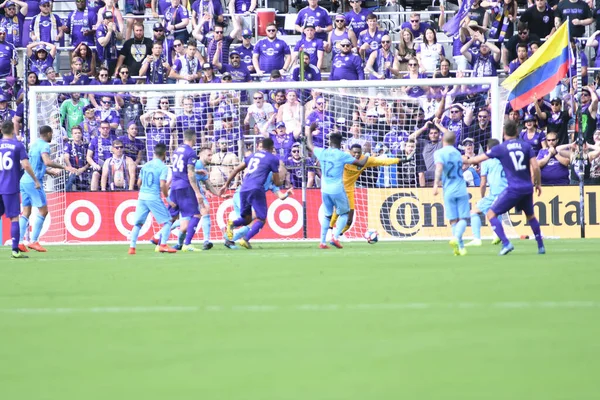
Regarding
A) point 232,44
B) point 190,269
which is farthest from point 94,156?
point 190,269

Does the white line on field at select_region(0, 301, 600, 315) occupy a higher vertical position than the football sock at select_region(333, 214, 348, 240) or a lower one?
lower

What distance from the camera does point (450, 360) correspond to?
6.16m

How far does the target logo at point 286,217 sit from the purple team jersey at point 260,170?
387cm

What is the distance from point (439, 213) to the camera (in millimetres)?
23000

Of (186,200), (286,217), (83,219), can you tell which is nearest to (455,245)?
(186,200)

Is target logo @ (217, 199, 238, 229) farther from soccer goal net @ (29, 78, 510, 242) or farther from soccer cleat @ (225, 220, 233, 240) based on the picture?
soccer cleat @ (225, 220, 233, 240)

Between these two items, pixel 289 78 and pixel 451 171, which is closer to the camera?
pixel 451 171

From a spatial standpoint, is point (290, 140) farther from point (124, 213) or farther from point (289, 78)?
point (124, 213)

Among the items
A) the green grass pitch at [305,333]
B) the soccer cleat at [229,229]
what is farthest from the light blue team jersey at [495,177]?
the green grass pitch at [305,333]

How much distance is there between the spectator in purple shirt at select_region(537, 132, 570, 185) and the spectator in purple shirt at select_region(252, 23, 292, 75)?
6.41 metres

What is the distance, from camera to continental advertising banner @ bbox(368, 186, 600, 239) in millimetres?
22734

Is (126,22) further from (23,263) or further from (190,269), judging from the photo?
Answer: (190,269)

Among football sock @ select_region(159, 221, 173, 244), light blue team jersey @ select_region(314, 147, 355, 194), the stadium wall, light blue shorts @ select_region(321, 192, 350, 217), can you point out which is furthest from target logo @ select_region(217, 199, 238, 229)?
football sock @ select_region(159, 221, 173, 244)

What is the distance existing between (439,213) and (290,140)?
3.48 metres
